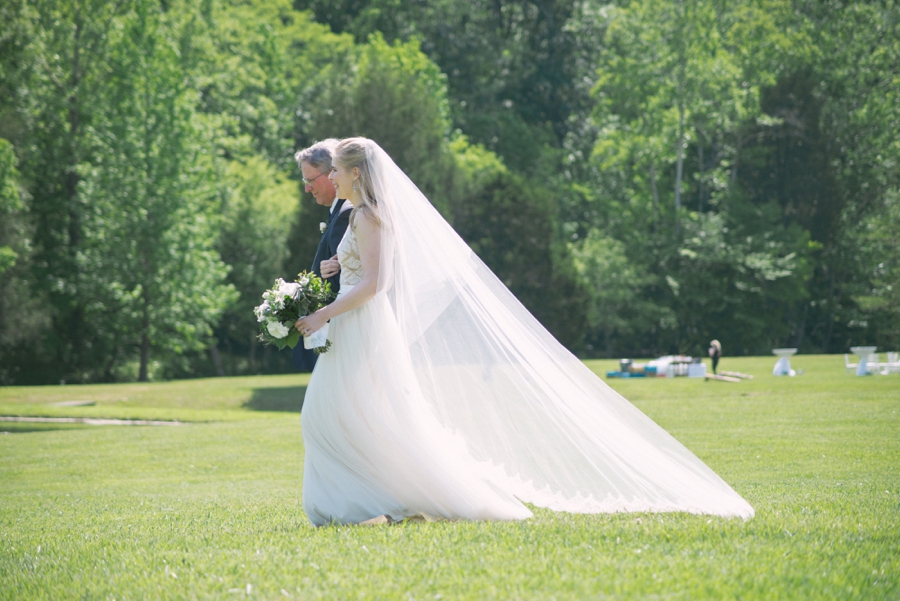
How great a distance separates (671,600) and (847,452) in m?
9.02

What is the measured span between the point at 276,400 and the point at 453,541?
21315mm

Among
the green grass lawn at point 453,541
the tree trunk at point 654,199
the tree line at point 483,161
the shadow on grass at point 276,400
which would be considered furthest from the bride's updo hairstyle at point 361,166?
the tree trunk at point 654,199

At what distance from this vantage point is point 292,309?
611cm

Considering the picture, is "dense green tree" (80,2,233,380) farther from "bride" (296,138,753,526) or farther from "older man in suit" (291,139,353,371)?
"bride" (296,138,753,526)

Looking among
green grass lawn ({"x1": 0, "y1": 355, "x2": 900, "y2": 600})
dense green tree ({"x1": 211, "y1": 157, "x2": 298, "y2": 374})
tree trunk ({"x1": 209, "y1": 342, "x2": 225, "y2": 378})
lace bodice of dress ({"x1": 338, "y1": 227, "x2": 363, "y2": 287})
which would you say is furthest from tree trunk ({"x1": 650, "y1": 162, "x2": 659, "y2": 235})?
lace bodice of dress ({"x1": 338, "y1": 227, "x2": 363, "y2": 287})

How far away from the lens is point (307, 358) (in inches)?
256

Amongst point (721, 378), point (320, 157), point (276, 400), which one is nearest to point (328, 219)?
point (320, 157)

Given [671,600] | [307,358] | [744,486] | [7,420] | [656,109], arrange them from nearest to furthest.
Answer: [671,600]
[307,358]
[744,486]
[7,420]
[656,109]

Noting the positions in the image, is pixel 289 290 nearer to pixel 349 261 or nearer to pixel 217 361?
pixel 349 261

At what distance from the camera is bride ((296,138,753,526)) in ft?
19.8

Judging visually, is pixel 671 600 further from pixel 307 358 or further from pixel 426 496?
pixel 307 358

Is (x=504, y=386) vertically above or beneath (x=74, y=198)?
beneath

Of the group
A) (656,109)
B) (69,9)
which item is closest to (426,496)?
(69,9)

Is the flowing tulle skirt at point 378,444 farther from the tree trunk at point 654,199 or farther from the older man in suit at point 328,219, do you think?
the tree trunk at point 654,199
